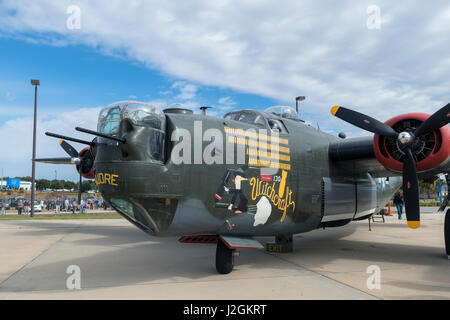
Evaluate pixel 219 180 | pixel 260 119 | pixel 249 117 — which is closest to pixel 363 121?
pixel 260 119

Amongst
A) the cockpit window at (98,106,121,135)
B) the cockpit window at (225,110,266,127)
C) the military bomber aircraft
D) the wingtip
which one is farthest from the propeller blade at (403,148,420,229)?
the cockpit window at (98,106,121,135)

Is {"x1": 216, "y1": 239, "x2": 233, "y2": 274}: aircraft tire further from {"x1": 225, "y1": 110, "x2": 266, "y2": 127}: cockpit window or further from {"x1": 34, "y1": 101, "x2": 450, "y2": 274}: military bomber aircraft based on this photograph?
{"x1": 225, "y1": 110, "x2": 266, "y2": 127}: cockpit window

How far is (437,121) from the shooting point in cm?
801

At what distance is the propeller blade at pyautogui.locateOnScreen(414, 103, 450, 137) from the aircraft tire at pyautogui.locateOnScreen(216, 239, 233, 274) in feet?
18.1

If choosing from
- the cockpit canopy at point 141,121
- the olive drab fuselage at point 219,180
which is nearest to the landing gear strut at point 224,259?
the olive drab fuselage at point 219,180

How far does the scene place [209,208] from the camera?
6.98m

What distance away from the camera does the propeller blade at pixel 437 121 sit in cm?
792

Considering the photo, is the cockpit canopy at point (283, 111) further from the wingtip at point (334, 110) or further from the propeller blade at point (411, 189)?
the propeller blade at point (411, 189)

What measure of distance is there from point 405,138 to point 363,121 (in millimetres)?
1156

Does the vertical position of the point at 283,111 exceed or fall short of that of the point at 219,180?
it exceeds it

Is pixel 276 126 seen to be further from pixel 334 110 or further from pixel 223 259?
pixel 223 259

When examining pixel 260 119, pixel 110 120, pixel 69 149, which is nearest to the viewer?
pixel 110 120

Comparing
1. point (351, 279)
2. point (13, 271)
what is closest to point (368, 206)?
point (351, 279)

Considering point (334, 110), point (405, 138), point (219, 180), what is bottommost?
point (219, 180)
